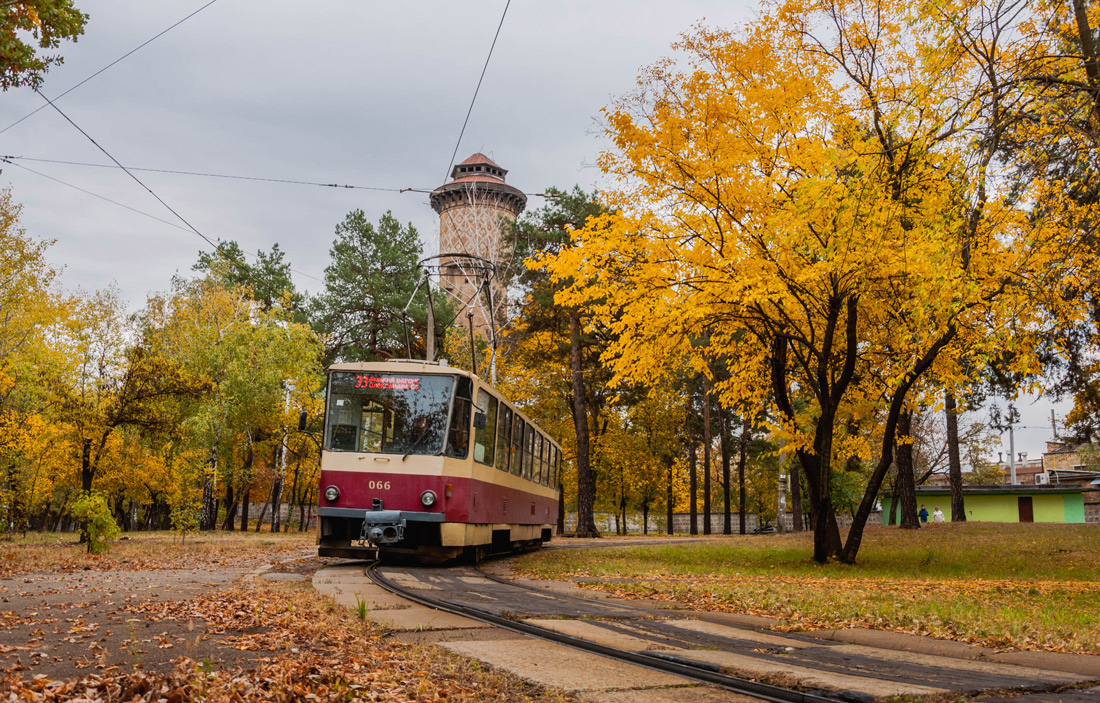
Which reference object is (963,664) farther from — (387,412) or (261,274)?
(261,274)

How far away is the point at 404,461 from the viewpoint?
13719 mm

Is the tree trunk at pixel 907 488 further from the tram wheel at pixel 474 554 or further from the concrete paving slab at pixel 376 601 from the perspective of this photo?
the concrete paving slab at pixel 376 601

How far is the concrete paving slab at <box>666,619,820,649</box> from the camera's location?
20.5 feet

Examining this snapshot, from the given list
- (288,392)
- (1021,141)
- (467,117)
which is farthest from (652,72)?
(288,392)

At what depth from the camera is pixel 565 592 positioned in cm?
1055

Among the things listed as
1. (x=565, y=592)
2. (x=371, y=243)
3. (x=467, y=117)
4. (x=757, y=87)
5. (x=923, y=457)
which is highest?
(x=371, y=243)

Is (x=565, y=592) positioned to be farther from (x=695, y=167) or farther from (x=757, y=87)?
(x=757, y=87)

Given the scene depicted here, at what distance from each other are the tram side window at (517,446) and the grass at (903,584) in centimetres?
200

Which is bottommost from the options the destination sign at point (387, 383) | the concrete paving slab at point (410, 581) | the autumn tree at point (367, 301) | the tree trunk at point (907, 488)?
the concrete paving slab at point (410, 581)

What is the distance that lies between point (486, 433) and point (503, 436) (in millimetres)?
1447

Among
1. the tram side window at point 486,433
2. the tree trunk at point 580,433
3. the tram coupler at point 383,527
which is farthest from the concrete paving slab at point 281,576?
the tree trunk at point 580,433

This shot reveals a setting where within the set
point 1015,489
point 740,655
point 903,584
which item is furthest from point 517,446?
point 1015,489

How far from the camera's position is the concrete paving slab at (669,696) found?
430 cm

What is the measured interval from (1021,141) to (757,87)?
190 inches
